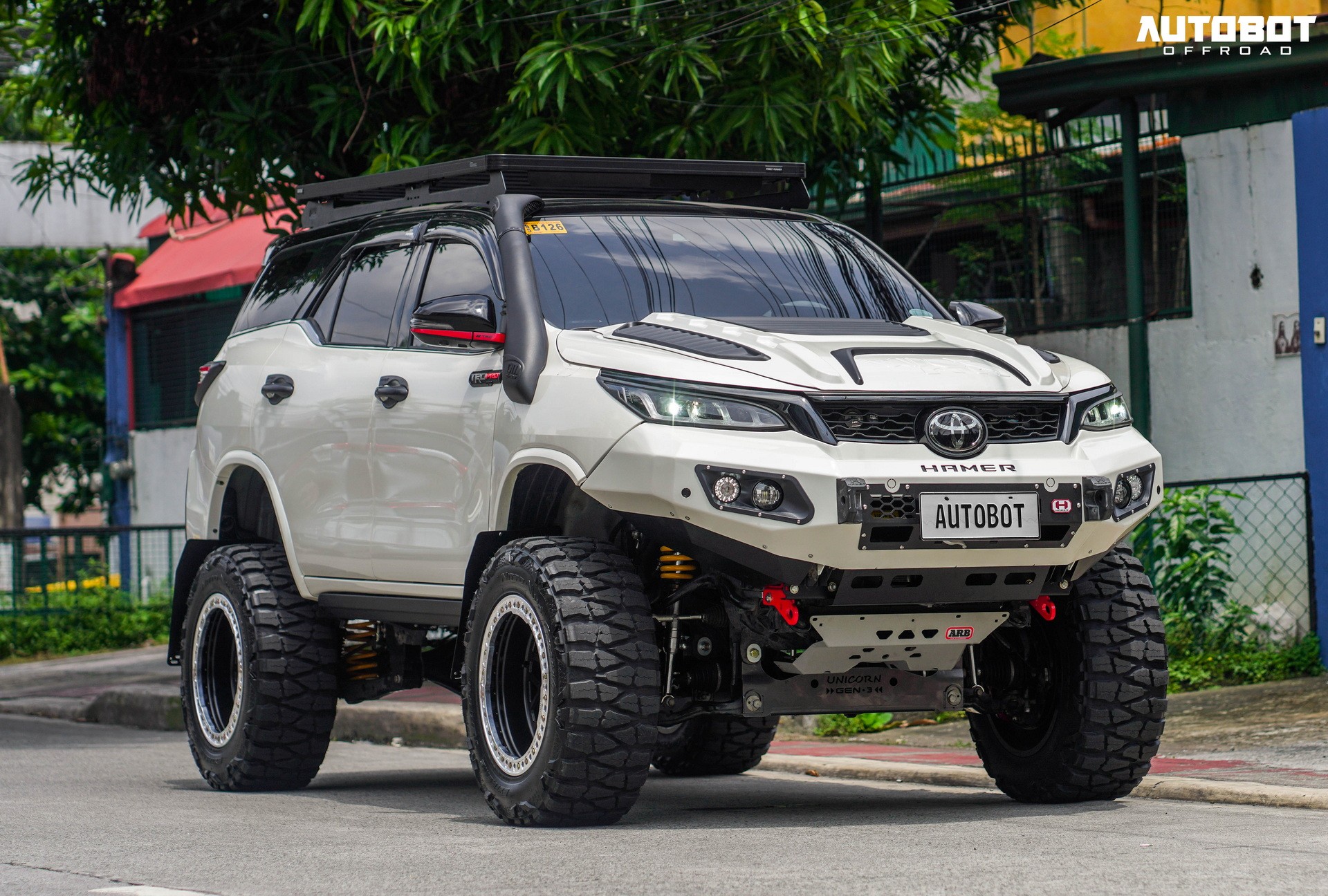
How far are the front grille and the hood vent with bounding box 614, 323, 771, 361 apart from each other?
31 cm

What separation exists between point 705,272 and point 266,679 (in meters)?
2.51

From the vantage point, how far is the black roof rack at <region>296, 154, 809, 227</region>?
7.06 m

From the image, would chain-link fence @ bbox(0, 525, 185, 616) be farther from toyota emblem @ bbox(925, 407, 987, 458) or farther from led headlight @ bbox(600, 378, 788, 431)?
toyota emblem @ bbox(925, 407, 987, 458)

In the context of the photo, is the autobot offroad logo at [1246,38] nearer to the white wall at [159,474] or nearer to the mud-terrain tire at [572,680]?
the mud-terrain tire at [572,680]

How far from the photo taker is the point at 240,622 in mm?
7707

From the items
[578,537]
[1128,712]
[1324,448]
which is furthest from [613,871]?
[1324,448]

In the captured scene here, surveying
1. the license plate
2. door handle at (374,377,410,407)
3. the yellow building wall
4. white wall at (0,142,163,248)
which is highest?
the yellow building wall

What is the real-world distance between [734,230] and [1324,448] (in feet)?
14.7

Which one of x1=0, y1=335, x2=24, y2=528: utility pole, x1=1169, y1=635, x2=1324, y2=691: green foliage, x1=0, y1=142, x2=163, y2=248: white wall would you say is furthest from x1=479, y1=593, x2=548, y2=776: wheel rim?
x1=0, y1=335, x2=24, y2=528: utility pole

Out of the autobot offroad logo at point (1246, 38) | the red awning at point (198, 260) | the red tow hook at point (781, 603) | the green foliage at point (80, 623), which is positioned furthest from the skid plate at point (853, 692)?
the red awning at point (198, 260)

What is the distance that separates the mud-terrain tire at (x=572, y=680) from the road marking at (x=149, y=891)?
1.33 metres

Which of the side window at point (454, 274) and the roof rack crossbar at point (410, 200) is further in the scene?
the roof rack crossbar at point (410, 200)

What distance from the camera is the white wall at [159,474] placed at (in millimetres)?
22203

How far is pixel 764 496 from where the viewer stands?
216 inches
